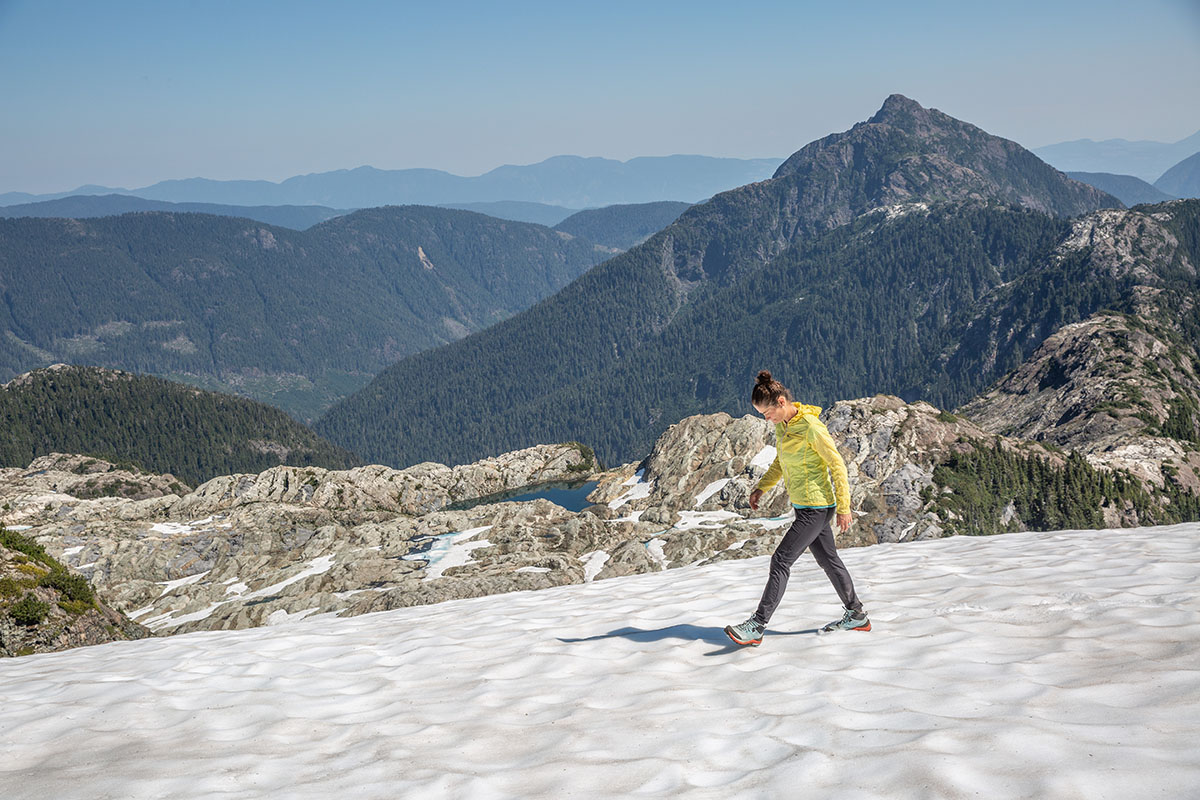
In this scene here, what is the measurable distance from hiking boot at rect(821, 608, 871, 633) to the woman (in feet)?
1.91

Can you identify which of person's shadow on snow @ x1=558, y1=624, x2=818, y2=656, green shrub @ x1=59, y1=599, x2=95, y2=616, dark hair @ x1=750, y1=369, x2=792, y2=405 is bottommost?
green shrub @ x1=59, y1=599, x2=95, y2=616

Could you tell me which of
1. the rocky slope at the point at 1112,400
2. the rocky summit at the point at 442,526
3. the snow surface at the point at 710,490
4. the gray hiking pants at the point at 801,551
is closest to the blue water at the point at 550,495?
the rocky summit at the point at 442,526

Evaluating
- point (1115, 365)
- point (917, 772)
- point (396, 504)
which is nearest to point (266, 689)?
point (917, 772)

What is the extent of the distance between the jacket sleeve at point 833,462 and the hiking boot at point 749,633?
2444mm

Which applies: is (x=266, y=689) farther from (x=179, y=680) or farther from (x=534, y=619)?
(x=534, y=619)

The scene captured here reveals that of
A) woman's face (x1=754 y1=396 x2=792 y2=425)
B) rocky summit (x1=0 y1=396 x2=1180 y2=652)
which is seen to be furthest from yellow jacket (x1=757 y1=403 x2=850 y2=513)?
rocky summit (x1=0 y1=396 x2=1180 y2=652)

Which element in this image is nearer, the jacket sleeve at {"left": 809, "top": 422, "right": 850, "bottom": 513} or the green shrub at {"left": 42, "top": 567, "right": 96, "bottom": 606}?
the jacket sleeve at {"left": 809, "top": 422, "right": 850, "bottom": 513}

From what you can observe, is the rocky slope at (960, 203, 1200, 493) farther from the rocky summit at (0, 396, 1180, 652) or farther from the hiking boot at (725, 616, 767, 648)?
the hiking boot at (725, 616, 767, 648)

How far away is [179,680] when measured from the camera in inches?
524

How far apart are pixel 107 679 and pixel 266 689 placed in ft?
10.4

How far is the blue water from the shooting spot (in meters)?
91.5

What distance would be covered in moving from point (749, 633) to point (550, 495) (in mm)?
84132

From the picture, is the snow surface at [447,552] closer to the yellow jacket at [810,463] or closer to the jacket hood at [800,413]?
the yellow jacket at [810,463]

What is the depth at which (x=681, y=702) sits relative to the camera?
1071 centimetres
